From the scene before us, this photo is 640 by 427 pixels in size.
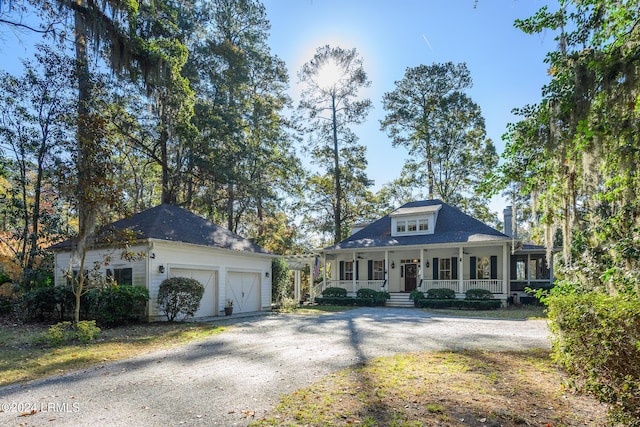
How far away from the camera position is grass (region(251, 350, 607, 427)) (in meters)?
3.59

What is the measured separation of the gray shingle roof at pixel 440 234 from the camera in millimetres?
18047

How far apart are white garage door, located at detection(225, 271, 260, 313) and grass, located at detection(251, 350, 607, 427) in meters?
10.0

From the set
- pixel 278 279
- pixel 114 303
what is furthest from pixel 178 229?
pixel 278 279

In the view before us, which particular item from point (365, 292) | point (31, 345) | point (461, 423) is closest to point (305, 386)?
point (461, 423)

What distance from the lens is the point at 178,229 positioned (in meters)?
13.6

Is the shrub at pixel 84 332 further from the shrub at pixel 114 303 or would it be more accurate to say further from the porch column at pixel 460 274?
the porch column at pixel 460 274

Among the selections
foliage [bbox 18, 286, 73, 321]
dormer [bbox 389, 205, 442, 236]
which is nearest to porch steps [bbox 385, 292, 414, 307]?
dormer [bbox 389, 205, 442, 236]

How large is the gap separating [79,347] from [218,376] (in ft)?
13.4

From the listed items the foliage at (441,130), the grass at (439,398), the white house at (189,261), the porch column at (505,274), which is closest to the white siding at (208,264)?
the white house at (189,261)

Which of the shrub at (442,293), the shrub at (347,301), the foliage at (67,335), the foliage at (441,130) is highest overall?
the foliage at (441,130)

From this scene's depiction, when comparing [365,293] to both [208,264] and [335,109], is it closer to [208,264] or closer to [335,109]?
[208,264]

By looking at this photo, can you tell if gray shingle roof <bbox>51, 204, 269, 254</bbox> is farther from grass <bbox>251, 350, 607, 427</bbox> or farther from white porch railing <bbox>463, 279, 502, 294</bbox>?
white porch railing <bbox>463, 279, 502, 294</bbox>

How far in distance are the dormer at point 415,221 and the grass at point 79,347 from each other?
41.9 ft

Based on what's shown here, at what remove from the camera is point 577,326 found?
166 inches
